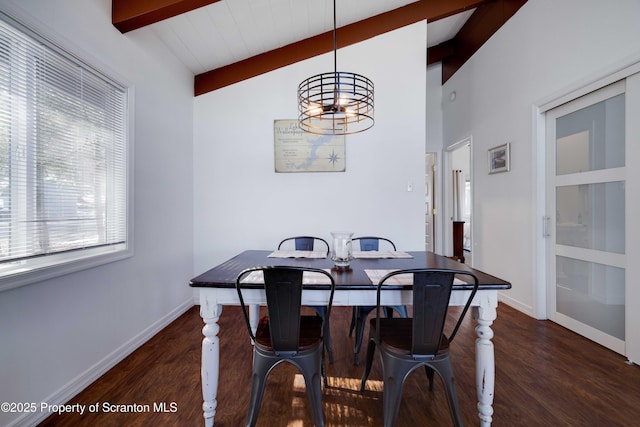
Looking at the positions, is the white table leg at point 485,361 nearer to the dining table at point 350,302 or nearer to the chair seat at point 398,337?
the dining table at point 350,302

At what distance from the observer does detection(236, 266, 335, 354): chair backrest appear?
1269 millimetres

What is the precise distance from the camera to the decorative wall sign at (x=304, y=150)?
3230mm

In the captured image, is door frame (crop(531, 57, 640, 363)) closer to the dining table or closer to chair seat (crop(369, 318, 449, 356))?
the dining table

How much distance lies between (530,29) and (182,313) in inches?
183

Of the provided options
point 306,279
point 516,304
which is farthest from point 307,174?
point 516,304

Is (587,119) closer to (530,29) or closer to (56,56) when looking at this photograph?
(530,29)

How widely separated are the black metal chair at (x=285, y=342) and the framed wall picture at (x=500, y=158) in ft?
9.54

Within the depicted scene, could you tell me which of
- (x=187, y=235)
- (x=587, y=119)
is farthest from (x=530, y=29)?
(x=187, y=235)

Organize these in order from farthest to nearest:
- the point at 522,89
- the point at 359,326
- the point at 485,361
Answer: the point at 522,89 → the point at 359,326 → the point at 485,361

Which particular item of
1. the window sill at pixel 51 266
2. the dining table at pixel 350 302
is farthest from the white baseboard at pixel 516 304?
the window sill at pixel 51 266

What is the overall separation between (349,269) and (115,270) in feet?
5.65

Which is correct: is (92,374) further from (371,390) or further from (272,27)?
(272,27)

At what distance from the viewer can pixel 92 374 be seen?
5.97ft

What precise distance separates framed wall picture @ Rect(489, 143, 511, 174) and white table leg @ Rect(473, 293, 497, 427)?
7.80ft
